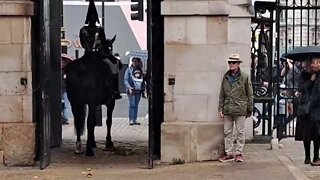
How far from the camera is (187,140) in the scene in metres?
12.8

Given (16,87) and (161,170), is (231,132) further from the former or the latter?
(16,87)

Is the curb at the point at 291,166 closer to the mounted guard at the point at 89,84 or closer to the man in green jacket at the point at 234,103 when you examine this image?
the man in green jacket at the point at 234,103

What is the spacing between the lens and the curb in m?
11.5

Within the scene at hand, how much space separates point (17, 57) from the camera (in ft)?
42.0

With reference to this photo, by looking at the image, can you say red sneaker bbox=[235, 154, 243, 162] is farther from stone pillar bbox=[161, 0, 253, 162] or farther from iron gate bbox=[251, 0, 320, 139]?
iron gate bbox=[251, 0, 320, 139]

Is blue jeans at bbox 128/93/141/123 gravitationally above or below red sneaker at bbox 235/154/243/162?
above

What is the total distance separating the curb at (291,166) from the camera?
37.7ft

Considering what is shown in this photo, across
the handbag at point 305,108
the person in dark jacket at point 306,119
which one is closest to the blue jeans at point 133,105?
the person in dark jacket at point 306,119

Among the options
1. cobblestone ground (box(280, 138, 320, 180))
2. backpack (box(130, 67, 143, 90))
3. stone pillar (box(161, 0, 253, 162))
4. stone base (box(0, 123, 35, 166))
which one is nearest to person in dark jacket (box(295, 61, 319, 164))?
cobblestone ground (box(280, 138, 320, 180))

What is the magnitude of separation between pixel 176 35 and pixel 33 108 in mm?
2671

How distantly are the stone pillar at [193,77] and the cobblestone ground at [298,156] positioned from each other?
142cm

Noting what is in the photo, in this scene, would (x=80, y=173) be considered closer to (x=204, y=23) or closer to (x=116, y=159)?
(x=116, y=159)

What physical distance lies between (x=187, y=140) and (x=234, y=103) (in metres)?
0.99

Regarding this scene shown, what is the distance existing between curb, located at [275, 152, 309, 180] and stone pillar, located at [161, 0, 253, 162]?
1128 mm
